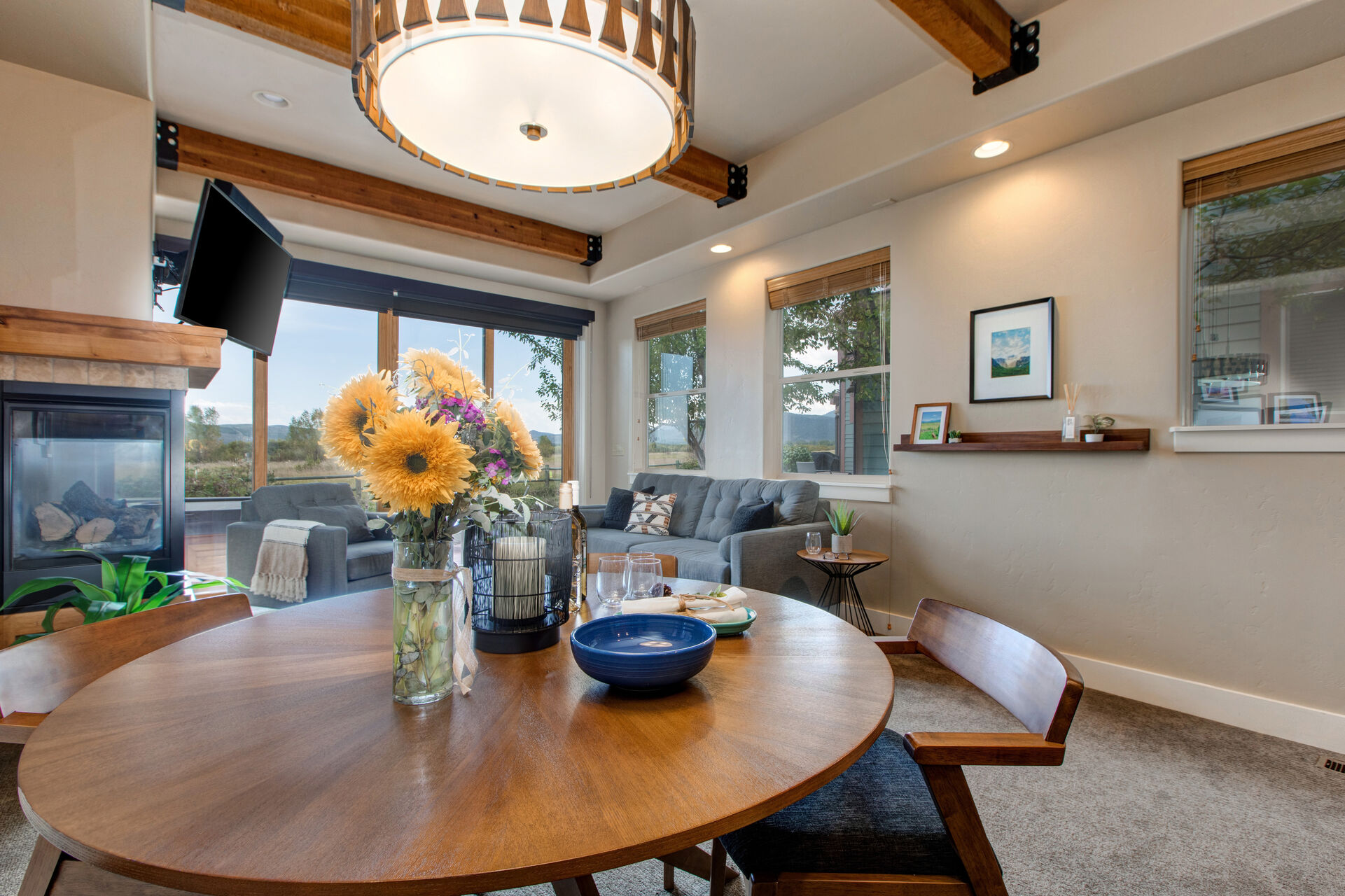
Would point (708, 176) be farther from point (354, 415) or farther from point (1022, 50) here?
point (354, 415)

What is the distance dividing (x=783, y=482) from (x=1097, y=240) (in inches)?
77.3

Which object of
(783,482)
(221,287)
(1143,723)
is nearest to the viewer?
(1143,723)

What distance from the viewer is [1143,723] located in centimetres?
242

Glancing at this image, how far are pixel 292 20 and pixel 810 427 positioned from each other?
3354 mm

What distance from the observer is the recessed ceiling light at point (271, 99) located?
3131mm

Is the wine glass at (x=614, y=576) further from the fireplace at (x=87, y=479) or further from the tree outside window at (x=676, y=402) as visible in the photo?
the tree outside window at (x=676, y=402)

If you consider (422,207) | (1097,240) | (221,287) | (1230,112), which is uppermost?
(422,207)

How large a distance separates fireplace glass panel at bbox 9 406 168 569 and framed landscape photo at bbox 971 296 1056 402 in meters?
3.80

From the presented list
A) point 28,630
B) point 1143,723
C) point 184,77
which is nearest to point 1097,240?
point 1143,723

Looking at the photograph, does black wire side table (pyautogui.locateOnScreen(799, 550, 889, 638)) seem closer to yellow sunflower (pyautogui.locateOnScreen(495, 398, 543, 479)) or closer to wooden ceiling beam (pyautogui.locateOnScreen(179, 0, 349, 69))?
yellow sunflower (pyautogui.locateOnScreen(495, 398, 543, 479))

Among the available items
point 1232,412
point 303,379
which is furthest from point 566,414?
point 1232,412

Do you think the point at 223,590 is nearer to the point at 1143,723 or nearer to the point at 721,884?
the point at 721,884

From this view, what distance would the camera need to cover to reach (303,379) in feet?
14.8

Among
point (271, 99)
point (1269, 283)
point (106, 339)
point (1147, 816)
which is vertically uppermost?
point (271, 99)
